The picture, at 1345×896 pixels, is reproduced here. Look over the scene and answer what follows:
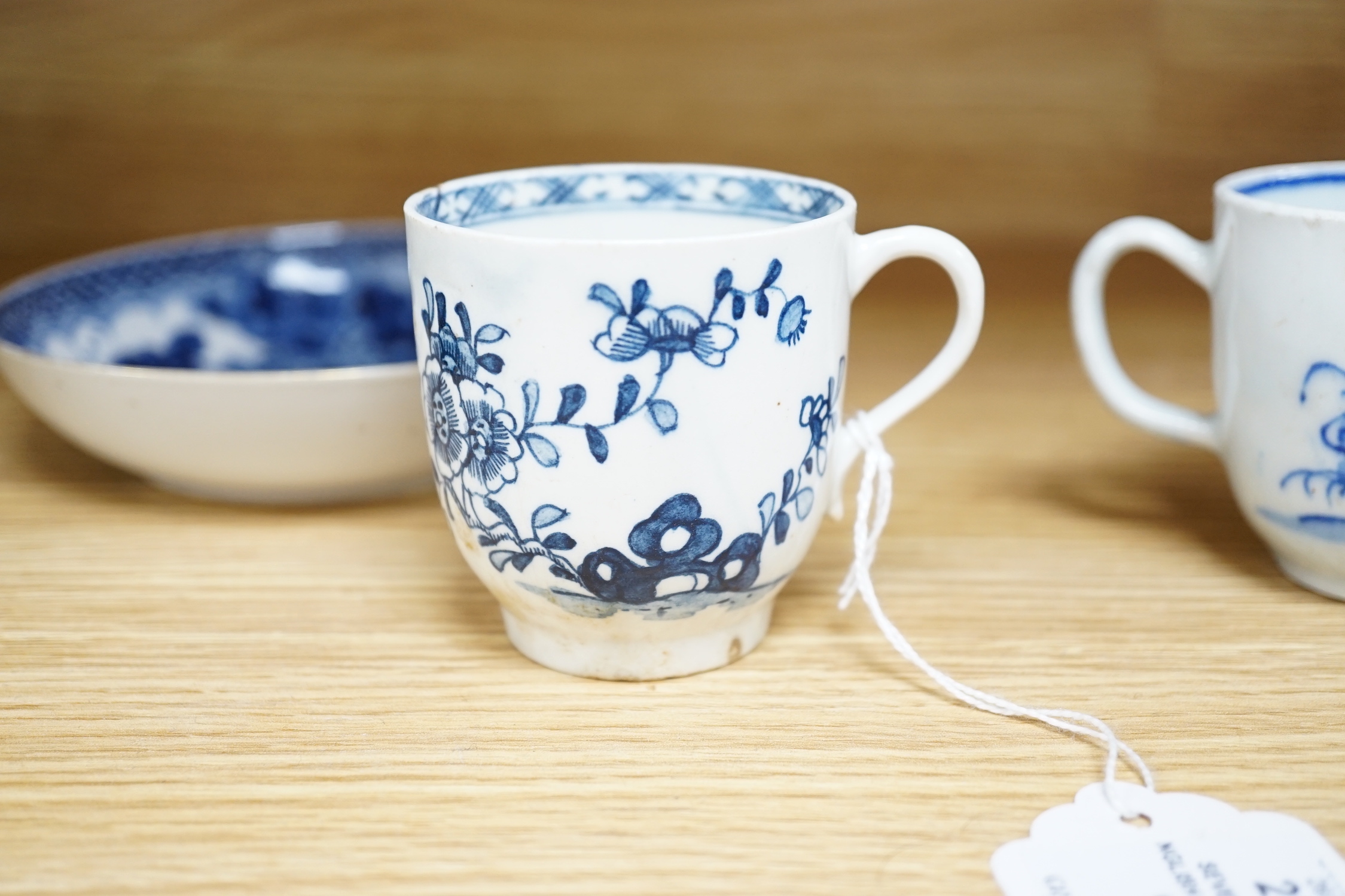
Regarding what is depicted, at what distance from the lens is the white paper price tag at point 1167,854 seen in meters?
0.45

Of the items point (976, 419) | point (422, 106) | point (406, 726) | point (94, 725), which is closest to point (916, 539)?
point (976, 419)

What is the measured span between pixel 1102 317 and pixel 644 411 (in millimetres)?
311

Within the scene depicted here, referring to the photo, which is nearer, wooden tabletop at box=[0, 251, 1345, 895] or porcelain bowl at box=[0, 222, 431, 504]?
wooden tabletop at box=[0, 251, 1345, 895]

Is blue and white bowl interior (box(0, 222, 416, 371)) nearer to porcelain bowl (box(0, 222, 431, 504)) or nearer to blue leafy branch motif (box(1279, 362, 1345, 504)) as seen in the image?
porcelain bowl (box(0, 222, 431, 504))

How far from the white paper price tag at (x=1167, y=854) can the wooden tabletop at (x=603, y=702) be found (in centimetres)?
1

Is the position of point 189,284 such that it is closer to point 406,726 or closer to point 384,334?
point 384,334

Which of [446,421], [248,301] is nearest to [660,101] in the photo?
[248,301]

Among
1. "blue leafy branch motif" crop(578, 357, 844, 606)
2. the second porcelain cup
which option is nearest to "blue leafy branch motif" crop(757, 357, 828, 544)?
"blue leafy branch motif" crop(578, 357, 844, 606)

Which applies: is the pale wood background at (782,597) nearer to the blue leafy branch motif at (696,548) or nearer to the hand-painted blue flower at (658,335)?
the blue leafy branch motif at (696,548)

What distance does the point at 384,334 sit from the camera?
93 cm

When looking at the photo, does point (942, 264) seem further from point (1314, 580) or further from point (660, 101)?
point (660, 101)

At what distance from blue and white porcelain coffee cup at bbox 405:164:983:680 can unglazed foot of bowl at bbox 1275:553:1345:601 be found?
0.22 meters

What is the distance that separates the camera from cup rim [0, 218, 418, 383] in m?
0.69

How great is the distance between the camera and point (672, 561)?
0.54 meters
